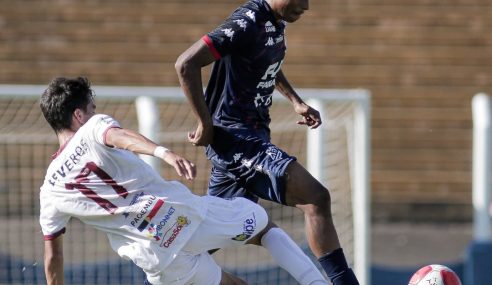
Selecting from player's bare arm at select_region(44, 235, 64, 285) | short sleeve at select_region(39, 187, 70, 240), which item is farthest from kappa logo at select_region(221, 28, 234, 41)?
player's bare arm at select_region(44, 235, 64, 285)

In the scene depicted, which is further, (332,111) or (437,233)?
(437,233)

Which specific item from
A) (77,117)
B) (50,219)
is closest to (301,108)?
(77,117)

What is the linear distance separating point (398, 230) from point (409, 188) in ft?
1.82

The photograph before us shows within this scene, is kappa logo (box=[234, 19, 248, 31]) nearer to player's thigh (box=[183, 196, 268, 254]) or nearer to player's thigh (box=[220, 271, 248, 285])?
player's thigh (box=[183, 196, 268, 254])

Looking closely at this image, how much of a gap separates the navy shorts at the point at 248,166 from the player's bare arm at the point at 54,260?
0.97 m

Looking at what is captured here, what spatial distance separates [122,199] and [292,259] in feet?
3.21

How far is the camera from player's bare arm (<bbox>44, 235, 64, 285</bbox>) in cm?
539

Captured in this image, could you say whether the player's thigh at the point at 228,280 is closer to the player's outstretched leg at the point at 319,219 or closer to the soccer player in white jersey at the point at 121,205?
the soccer player in white jersey at the point at 121,205

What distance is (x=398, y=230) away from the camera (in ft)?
44.6

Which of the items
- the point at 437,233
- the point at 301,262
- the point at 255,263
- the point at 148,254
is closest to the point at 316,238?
the point at 301,262

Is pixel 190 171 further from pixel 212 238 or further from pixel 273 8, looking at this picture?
pixel 273 8

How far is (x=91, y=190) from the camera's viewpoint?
519 cm

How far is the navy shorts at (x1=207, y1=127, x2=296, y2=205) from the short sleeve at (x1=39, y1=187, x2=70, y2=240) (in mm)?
911

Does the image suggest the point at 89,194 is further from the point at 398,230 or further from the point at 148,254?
the point at 398,230
